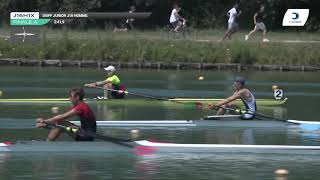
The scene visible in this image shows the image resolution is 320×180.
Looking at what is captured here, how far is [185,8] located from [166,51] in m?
19.7

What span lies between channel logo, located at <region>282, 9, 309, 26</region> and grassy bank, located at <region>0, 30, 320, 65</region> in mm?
10224

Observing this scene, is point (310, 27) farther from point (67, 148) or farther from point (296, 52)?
point (67, 148)

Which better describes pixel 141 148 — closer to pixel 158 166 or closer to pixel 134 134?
pixel 158 166

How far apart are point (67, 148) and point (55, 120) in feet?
2.11

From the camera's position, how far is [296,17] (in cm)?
5100

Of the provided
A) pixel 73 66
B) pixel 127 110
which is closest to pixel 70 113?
pixel 127 110

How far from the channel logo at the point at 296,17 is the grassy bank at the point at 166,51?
403 inches

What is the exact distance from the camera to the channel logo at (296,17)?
165ft

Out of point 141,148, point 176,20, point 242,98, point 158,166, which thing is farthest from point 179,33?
point 158,166

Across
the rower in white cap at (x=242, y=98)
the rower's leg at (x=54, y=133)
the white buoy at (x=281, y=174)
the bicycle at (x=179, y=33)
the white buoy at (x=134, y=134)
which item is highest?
the bicycle at (x=179, y=33)

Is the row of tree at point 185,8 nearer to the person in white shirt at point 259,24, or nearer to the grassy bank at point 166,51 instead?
the person in white shirt at point 259,24

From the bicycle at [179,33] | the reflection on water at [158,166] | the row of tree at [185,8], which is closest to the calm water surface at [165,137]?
the reflection on water at [158,166]
